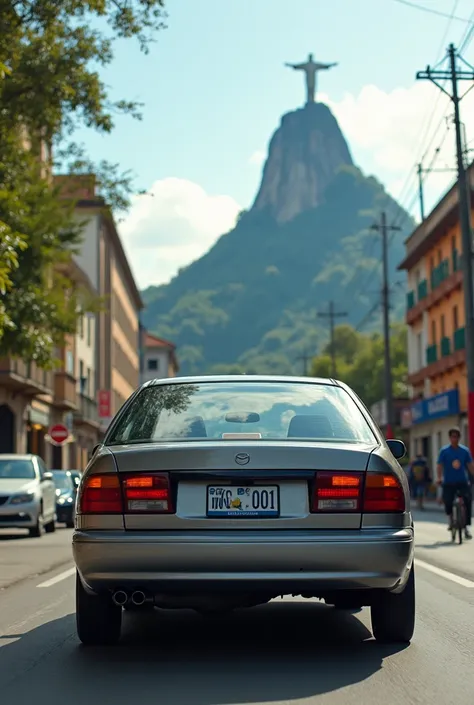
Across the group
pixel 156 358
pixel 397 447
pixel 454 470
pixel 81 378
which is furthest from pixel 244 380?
pixel 156 358

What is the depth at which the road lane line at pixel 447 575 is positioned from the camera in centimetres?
1177

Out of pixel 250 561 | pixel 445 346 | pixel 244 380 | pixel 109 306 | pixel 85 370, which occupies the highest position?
pixel 109 306

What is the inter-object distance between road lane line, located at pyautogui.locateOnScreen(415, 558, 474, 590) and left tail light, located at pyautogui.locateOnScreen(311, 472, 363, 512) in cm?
491

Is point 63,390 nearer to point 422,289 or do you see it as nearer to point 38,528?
point 422,289

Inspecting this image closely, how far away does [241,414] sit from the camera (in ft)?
24.5

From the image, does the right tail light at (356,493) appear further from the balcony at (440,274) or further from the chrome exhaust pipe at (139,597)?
the balcony at (440,274)

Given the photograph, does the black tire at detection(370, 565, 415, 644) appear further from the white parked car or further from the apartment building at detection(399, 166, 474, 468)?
the apartment building at detection(399, 166, 474, 468)

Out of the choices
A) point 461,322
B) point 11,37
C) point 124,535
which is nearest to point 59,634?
point 124,535

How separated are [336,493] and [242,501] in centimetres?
52

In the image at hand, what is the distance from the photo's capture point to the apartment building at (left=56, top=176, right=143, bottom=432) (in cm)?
6956

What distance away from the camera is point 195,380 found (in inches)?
318

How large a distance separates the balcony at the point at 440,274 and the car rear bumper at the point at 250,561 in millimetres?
46294

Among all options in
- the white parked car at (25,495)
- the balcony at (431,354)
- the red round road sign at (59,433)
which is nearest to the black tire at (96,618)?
the white parked car at (25,495)

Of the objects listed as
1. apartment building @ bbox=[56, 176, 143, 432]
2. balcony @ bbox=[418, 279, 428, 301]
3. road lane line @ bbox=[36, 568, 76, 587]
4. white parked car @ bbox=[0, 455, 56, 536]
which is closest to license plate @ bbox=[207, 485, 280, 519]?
road lane line @ bbox=[36, 568, 76, 587]
